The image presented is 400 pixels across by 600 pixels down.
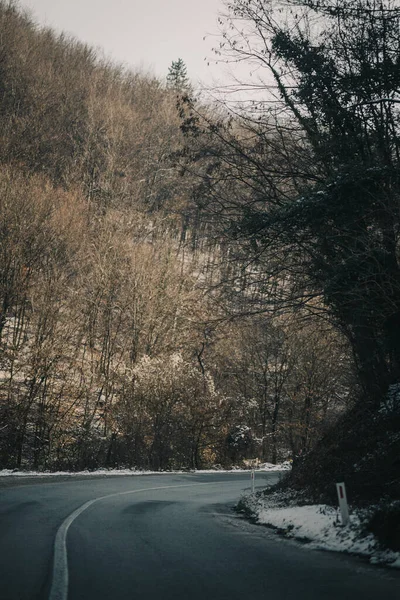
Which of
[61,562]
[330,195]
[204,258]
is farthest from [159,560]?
[204,258]

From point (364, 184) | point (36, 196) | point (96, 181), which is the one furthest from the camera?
point (96, 181)

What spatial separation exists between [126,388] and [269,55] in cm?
2050

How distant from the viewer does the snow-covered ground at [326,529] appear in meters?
7.70

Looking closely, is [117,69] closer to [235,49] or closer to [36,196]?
[36,196]

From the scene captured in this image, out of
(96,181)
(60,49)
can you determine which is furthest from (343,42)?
(60,49)

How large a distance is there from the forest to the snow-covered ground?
3.97ft

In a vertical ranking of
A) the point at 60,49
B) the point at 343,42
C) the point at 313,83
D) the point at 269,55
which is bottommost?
the point at 313,83

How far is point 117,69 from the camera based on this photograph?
6316 centimetres

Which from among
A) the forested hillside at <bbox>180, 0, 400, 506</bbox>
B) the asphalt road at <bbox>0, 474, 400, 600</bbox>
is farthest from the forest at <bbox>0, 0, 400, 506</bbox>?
the asphalt road at <bbox>0, 474, 400, 600</bbox>

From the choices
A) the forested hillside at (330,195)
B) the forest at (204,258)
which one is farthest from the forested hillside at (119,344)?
the forested hillside at (330,195)

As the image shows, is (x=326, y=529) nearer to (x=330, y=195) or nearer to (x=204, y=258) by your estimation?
(x=330, y=195)

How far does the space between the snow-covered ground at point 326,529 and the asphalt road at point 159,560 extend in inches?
12.1

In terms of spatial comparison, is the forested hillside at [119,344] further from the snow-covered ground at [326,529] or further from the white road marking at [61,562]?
the white road marking at [61,562]

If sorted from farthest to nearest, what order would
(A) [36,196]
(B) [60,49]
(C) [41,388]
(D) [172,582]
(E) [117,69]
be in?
(E) [117,69]
(B) [60,49]
(A) [36,196]
(C) [41,388]
(D) [172,582]
